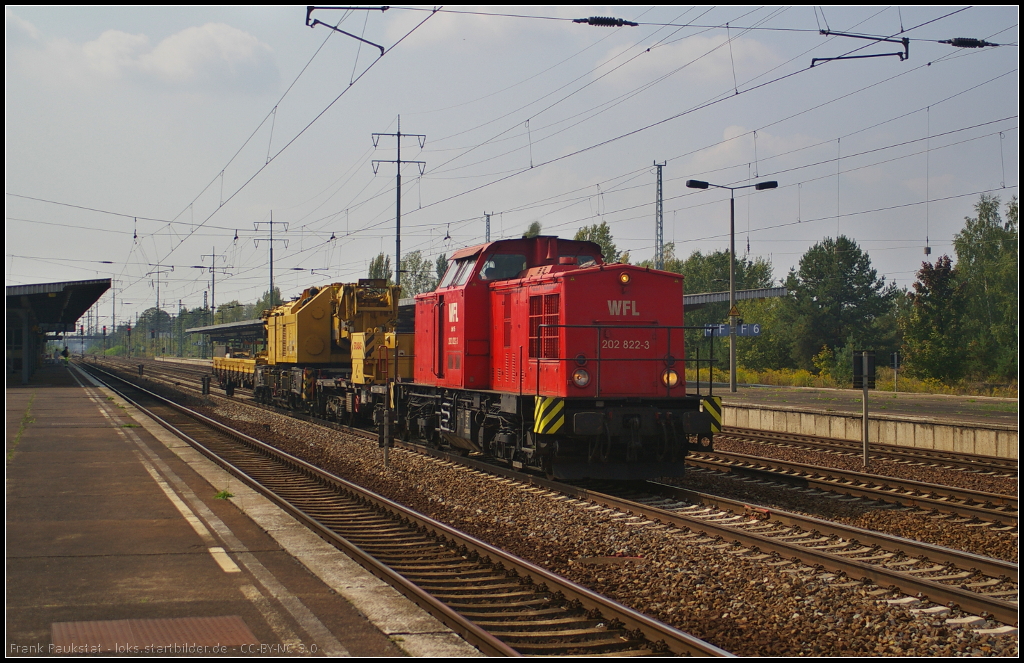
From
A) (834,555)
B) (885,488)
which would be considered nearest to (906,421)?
(885,488)

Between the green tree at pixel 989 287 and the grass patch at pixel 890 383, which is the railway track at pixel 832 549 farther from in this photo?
the green tree at pixel 989 287

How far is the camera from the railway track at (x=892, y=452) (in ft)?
45.8

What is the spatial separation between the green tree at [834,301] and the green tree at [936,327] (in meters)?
8.17

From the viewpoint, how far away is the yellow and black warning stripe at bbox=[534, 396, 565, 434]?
35.9ft

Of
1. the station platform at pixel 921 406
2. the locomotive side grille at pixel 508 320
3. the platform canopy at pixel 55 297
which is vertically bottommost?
the station platform at pixel 921 406

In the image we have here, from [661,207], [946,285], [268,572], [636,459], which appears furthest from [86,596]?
[946,285]

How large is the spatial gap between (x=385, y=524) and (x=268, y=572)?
2.80 meters

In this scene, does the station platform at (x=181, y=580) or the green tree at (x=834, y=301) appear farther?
the green tree at (x=834, y=301)

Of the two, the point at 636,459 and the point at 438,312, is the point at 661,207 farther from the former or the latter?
the point at 636,459

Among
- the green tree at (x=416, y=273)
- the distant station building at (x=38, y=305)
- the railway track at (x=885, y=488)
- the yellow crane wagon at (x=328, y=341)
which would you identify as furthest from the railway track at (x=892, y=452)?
the green tree at (x=416, y=273)

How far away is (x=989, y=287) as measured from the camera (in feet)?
191

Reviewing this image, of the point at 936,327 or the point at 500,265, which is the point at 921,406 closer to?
the point at 500,265

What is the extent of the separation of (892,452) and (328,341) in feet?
51.8

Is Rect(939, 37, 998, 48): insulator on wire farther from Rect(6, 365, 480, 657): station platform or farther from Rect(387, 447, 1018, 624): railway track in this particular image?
Rect(6, 365, 480, 657): station platform
